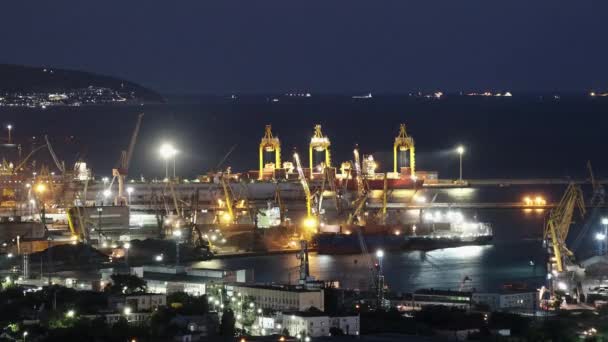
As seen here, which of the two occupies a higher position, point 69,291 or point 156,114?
point 156,114

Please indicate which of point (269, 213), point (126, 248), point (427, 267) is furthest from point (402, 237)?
point (126, 248)

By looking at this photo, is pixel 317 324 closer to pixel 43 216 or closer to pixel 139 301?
pixel 139 301

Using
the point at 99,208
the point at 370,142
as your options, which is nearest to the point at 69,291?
the point at 99,208

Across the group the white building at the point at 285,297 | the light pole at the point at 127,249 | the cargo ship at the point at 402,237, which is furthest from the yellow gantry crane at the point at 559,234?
the light pole at the point at 127,249

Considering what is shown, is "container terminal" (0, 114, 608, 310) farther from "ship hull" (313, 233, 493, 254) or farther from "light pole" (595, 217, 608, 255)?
"light pole" (595, 217, 608, 255)

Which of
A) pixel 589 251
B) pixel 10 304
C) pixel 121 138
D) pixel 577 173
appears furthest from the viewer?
pixel 121 138

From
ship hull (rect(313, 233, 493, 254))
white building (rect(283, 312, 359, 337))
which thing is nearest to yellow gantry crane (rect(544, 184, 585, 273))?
ship hull (rect(313, 233, 493, 254))

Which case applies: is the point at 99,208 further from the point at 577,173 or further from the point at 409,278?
the point at 577,173
